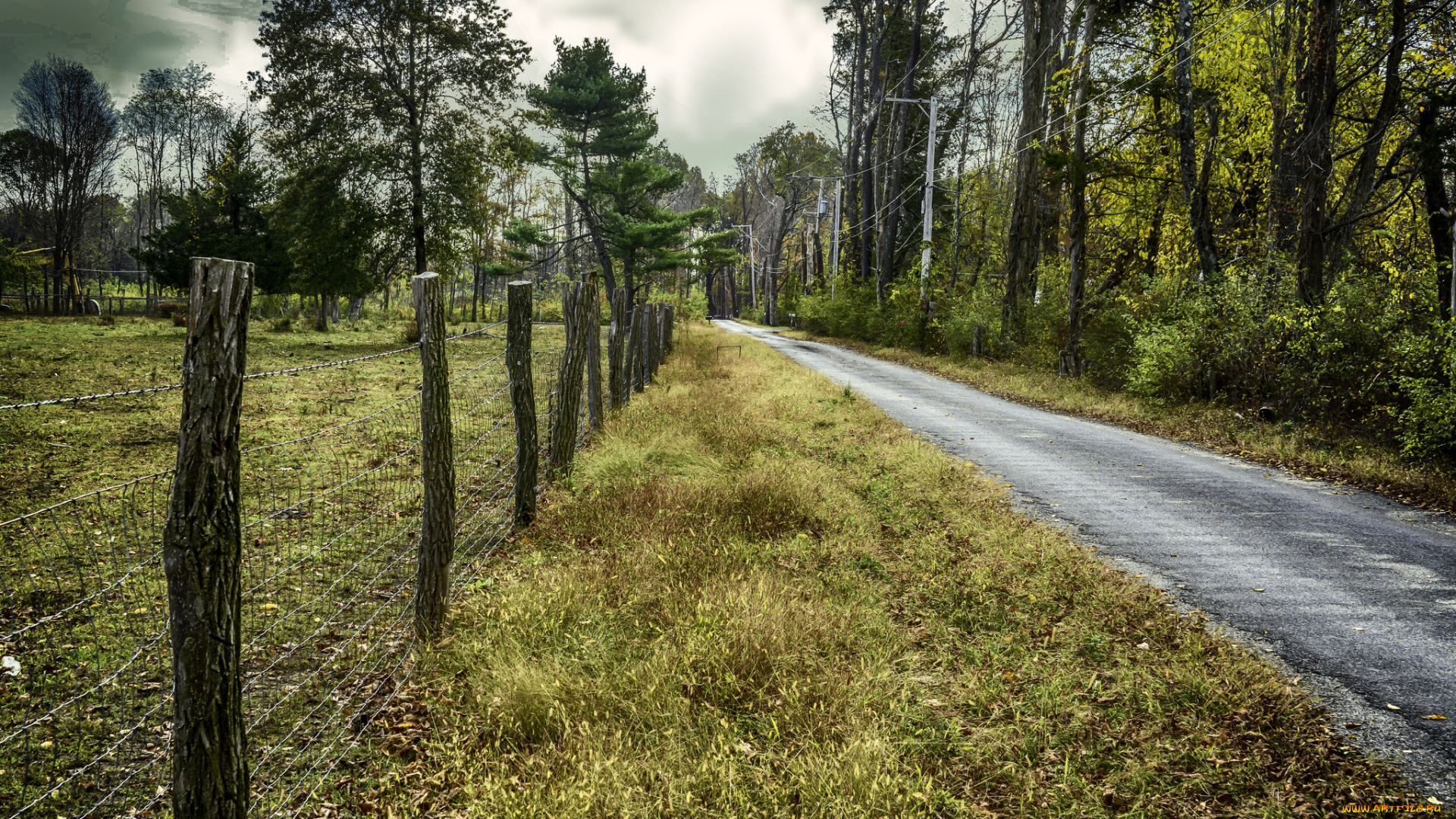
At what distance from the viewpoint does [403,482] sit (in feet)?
23.8

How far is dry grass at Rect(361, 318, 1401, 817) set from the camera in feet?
8.75

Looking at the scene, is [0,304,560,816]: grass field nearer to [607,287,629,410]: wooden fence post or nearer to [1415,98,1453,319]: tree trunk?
[607,287,629,410]: wooden fence post

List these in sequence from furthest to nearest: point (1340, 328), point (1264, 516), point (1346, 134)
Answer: point (1346, 134)
point (1340, 328)
point (1264, 516)

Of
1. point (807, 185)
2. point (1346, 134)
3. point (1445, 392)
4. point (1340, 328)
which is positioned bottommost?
point (1445, 392)

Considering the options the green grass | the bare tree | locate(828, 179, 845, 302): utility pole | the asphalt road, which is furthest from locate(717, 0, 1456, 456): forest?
the bare tree

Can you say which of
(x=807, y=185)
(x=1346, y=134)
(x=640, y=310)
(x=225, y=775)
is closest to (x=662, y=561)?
(x=225, y=775)

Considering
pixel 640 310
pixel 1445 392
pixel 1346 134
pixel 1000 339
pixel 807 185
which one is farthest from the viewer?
pixel 807 185

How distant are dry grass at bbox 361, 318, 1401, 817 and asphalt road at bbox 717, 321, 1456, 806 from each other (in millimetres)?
291

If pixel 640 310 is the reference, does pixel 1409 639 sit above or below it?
below

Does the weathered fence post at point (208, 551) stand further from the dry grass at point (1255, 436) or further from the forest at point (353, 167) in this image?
the forest at point (353, 167)

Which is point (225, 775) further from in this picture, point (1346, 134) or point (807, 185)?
point (807, 185)

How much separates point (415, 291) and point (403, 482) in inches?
159

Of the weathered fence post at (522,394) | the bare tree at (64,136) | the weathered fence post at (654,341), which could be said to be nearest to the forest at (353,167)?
the bare tree at (64,136)

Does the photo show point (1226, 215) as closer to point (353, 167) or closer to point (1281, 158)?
point (1281, 158)
